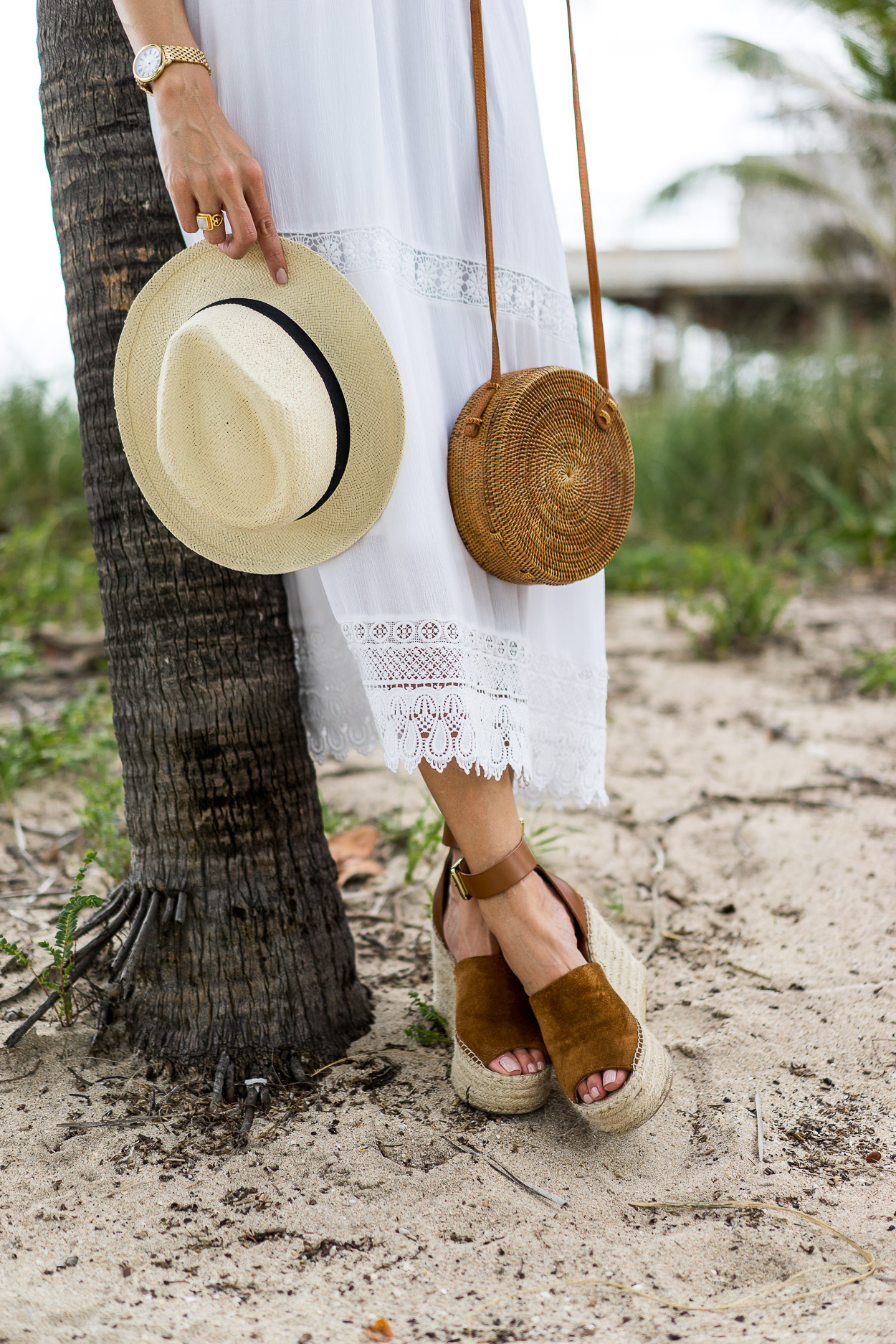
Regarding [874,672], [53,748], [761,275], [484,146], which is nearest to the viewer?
[484,146]

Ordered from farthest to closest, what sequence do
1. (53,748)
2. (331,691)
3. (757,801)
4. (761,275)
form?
(761,275) < (53,748) < (757,801) < (331,691)

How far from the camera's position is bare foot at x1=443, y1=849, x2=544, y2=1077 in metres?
1.37

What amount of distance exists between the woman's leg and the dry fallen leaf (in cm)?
74

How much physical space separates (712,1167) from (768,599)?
2684 millimetres

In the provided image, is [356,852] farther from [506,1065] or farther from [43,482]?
[43,482]

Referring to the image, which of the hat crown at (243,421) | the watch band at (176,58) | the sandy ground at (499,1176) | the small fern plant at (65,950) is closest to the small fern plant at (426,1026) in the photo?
the sandy ground at (499,1176)

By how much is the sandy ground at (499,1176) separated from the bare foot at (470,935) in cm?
9

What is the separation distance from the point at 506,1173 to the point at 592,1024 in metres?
0.22

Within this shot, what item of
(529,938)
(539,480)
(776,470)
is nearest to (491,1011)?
(529,938)

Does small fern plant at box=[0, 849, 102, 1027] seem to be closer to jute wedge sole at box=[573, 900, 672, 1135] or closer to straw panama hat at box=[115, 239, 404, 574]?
straw panama hat at box=[115, 239, 404, 574]

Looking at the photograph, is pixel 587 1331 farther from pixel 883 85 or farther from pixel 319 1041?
pixel 883 85

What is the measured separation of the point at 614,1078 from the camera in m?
1.28

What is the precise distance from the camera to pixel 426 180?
50.8 inches

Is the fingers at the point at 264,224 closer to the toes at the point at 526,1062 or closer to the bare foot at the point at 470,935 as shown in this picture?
the bare foot at the point at 470,935
